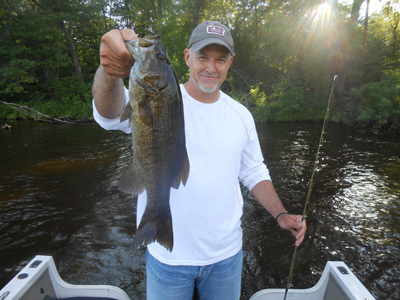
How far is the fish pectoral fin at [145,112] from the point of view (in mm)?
1505

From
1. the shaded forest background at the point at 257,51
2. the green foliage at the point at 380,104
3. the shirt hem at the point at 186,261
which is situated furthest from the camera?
the shaded forest background at the point at 257,51

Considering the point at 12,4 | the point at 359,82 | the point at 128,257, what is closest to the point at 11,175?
the point at 128,257

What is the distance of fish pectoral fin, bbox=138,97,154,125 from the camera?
59.2 inches

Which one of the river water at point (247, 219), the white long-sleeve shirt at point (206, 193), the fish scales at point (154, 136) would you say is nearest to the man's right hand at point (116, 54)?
the fish scales at point (154, 136)

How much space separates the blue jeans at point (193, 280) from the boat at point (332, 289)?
1.11 meters

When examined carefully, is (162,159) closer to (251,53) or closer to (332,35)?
(332,35)

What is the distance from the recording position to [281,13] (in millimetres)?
21109

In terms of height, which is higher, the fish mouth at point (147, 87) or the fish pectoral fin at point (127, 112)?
the fish mouth at point (147, 87)

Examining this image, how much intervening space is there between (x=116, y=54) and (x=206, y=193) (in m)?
1.07

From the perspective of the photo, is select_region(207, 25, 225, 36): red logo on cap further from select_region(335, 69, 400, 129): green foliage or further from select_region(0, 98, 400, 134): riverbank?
select_region(335, 69, 400, 129): green foliage

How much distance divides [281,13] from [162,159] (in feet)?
77.2

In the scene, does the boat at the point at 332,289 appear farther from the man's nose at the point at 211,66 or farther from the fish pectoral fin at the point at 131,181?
the man's nose at the point at 211,66

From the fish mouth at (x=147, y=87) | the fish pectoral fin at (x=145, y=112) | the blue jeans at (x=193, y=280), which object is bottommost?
the blue jeans at (x=193, y=280)

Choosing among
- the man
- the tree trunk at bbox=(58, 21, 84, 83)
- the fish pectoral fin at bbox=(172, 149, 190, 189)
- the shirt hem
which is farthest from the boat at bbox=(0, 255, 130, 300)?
the tree trunk at bbox=(58, 21, 84, 83)
